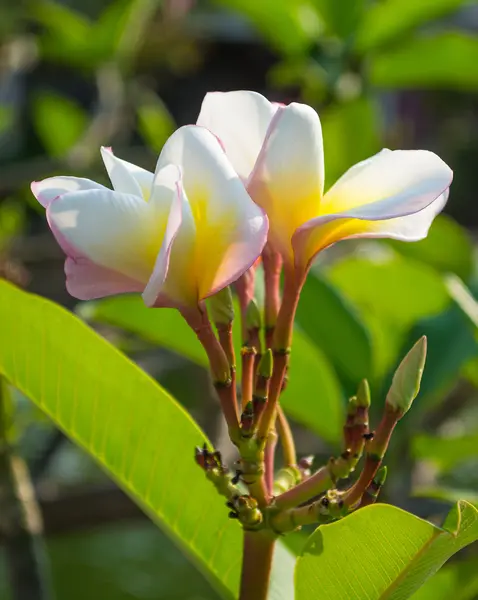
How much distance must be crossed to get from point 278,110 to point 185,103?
19.7ft

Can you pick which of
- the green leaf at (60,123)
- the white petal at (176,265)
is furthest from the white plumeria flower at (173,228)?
the green leaf at (60,123)

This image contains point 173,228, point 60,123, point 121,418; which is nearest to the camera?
point 173,228

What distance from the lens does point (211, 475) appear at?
358mm

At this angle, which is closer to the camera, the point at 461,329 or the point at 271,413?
the point at 271,413

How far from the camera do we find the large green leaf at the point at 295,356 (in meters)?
0.64

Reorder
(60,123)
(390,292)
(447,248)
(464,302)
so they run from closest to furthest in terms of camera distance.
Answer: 1. (464,302)
2. (390,292)
3. (447,248)
4. (60,123)

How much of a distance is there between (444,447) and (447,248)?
0.29 meters

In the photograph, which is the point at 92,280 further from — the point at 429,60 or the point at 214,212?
the point at 429,60

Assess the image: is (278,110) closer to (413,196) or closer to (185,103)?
(413,196)

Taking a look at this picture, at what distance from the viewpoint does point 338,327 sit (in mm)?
666

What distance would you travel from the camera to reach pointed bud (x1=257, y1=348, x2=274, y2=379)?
1.12 ft

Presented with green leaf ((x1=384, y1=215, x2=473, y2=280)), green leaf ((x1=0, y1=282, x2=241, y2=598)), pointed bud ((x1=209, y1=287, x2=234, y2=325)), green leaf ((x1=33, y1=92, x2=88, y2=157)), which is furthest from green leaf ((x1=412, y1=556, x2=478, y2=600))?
green leaf ((x1=33, y1=92, x2=88, y2=157))

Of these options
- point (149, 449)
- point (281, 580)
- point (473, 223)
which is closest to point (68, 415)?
point (149, 449)

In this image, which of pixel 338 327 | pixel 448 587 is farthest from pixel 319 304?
pixel 448 587
